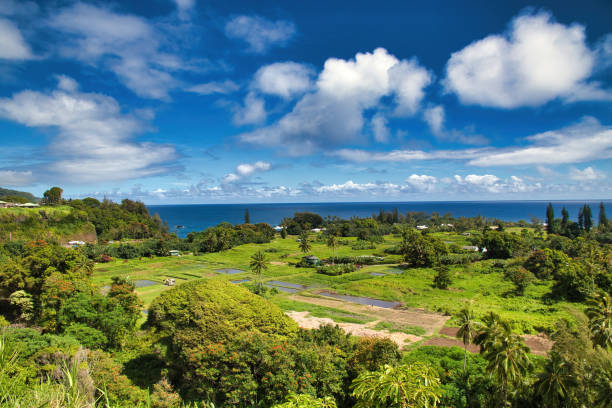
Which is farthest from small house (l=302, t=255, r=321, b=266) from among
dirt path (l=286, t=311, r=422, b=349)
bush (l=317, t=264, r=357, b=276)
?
dirt path (l=286, t=311, r=422, b=349)

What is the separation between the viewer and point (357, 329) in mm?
31469

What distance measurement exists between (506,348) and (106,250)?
3058 inches

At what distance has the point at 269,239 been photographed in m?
99.1

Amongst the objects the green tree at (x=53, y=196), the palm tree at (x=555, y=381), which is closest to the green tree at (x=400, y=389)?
the palm tree at (x=555, y=381)

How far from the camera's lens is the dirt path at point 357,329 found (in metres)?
28.7

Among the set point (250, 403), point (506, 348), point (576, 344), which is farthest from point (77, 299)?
point (576, 344)

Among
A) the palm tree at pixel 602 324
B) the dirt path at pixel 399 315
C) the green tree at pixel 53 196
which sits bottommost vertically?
the dirt path at pixel 399 315

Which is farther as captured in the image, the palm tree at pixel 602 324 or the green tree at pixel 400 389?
the palm tree at pixel 602 324

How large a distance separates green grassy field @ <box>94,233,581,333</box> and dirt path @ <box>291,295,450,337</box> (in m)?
1.58

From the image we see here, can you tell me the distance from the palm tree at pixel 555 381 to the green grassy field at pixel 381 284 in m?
17.3

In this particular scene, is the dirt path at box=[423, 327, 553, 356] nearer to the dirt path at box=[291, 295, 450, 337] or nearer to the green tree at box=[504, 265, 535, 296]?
the dirt path at box=[291, 295, 450, 337]

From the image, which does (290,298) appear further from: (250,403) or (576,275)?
(576,275)

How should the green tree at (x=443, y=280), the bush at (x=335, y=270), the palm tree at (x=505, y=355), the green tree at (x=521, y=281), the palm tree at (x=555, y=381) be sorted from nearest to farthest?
1. the palm tree at (x=555, y=381)
2. the palm tree at (x=505, y=355)
3. the green tree at (x=521, y=281)
4. the green tree at (x=443, y=280)
5. the bush at (x=335, y=270)

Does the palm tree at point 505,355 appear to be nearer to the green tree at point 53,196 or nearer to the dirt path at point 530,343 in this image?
the dirt path at point 530,343
